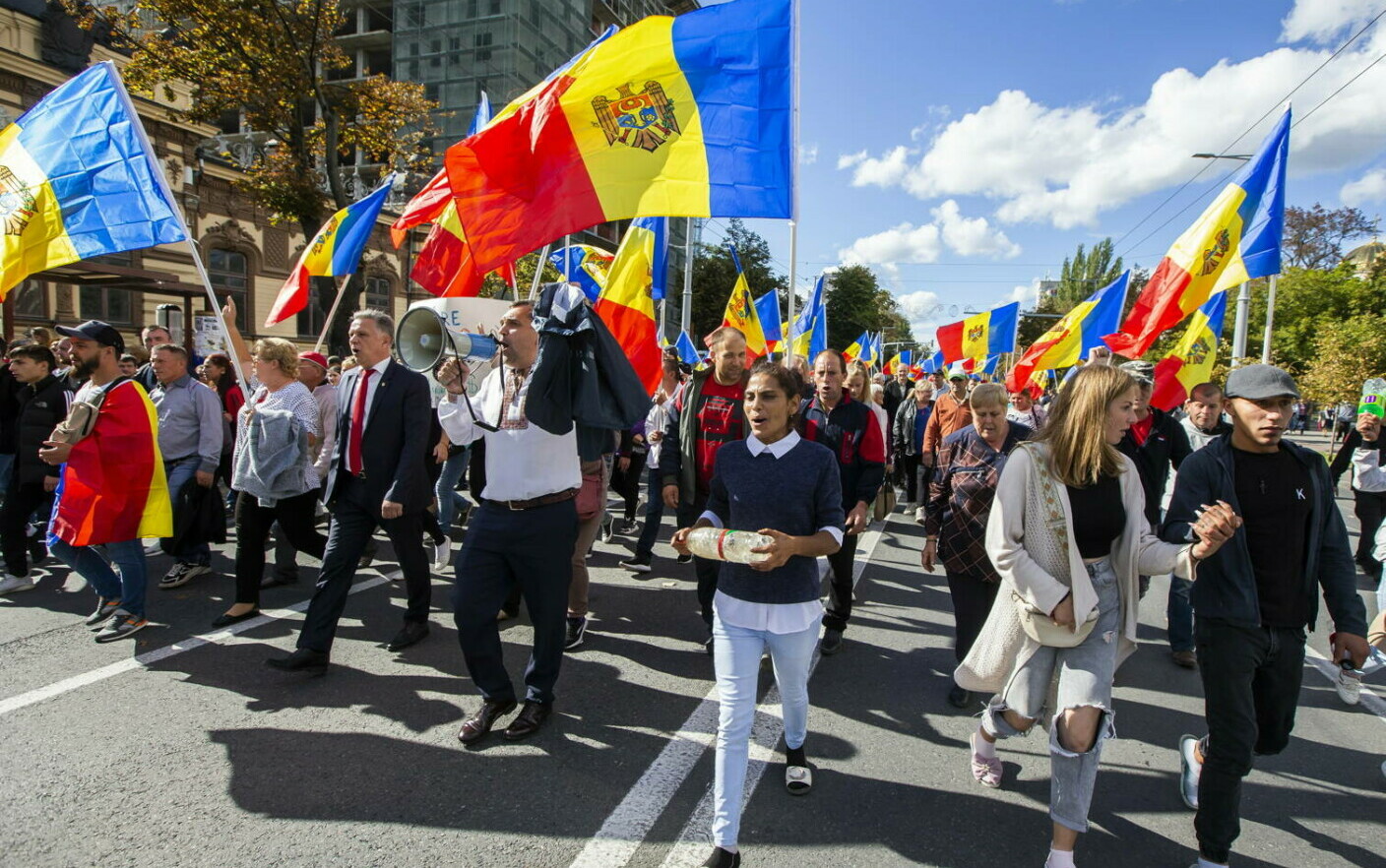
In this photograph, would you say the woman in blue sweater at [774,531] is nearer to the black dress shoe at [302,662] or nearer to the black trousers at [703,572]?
the black trousers at [703,572]

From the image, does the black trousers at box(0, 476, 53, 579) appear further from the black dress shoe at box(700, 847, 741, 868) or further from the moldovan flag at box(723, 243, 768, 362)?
the moldovan flag at box(723, 243, 768, 362)

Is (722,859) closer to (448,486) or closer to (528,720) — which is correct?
(528,720)

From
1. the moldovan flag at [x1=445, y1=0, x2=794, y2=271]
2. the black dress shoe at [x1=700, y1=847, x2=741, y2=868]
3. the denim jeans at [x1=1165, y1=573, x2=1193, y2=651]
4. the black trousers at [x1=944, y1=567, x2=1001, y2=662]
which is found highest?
the moldovan flag at [x1=445, y1=0, x2=794, y2=271]

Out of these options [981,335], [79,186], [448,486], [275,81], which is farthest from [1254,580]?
[275,81]

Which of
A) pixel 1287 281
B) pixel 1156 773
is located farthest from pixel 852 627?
pixel 1287 281

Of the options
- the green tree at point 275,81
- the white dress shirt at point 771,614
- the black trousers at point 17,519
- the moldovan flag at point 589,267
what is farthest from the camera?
the green tree at point 275,81

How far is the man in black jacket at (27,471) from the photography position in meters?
5.48

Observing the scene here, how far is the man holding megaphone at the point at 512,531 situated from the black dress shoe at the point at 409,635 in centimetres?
130

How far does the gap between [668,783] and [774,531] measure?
139 cm

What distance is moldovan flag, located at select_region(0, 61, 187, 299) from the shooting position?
5.17m

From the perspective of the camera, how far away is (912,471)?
1023 centimetres

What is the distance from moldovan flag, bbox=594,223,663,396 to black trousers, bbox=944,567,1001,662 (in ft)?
11.2

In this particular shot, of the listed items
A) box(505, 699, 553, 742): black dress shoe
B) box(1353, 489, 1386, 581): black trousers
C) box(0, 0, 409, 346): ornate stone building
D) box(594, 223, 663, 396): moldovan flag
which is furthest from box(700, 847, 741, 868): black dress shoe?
box(0, 0, 409, 346): ornate stone building

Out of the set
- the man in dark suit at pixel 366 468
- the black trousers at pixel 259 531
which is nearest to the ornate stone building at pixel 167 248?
the black trousers at pixel 259 531
